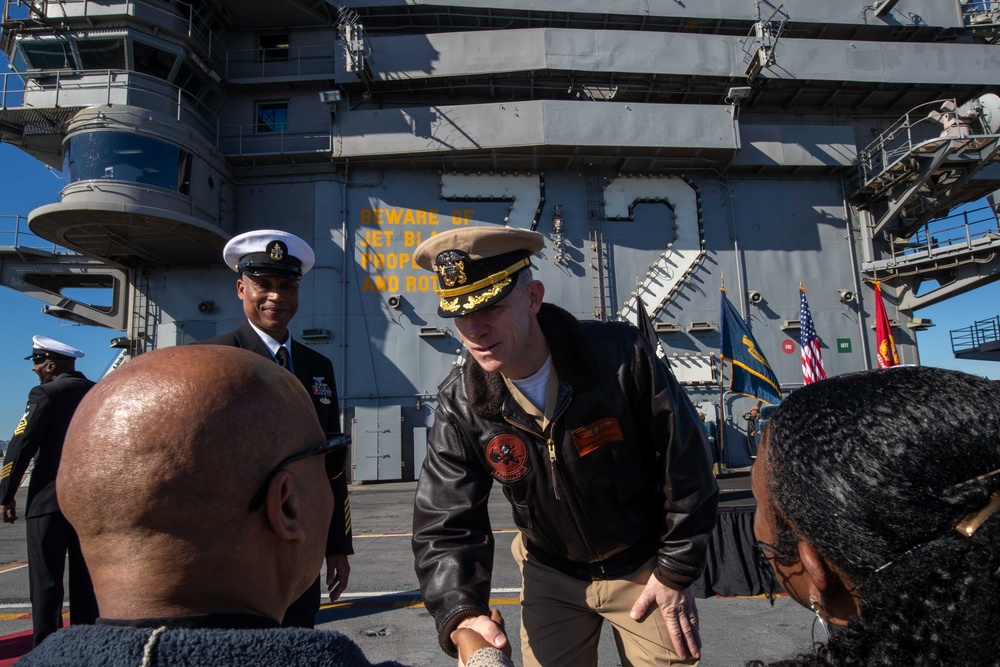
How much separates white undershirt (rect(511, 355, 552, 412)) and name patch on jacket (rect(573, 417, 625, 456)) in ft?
0.57

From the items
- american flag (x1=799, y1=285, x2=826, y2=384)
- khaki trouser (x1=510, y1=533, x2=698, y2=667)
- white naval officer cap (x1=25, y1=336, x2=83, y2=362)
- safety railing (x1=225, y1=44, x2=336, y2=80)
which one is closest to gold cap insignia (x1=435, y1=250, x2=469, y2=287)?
khaki trouser (x1=510, y1=533, x2=698, y2=667)

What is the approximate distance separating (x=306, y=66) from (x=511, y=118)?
20.2 feet

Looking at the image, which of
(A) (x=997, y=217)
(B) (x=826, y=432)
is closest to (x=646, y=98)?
(A) (x=997, y=217)

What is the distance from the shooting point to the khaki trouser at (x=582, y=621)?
197 cm

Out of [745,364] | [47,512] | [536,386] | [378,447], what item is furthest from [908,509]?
[378,447]

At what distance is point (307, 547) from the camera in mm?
1062

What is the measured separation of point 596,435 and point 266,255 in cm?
193

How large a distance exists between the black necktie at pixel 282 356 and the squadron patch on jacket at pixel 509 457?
127 cm

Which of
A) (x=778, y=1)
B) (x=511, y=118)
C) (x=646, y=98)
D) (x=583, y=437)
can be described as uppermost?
(x=778, y=1)

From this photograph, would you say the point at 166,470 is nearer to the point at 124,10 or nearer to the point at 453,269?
the point at 453,269

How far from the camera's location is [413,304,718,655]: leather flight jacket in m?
1.94

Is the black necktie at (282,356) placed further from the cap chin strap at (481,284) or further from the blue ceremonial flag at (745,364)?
the blue ceremonial flag at (745,364)

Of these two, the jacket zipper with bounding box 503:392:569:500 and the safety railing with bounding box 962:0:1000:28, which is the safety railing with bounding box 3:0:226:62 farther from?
the safety railing with bounding box 962:0:1000:28

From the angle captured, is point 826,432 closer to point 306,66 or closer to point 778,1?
point 306,66
